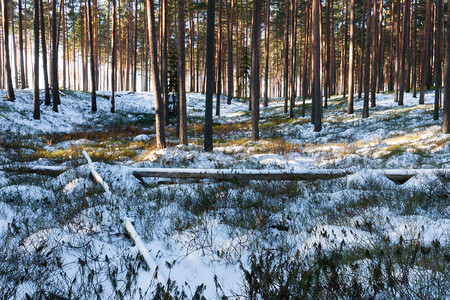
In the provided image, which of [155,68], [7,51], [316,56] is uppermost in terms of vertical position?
[7,51]

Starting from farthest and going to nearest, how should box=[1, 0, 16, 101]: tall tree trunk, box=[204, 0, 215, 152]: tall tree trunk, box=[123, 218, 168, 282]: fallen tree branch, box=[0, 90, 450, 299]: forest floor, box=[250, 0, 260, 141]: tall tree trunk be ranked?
1. box=[1, 0, 16, 101]: tall tree trunk
2. box=[250, 0, 260, 141]: tall tree trunk
3. box=[204, 0, 215, 152]: tall tree trunk
4. box=[123, 218, 168, 282]: fallen tree branch
5. box=[0, 90, 450, 299]: forest floor

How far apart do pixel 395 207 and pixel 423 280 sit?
6.30 ft

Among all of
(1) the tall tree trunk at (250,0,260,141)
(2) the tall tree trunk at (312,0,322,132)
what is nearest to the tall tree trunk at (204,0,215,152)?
(1) the tall tree trunk at (250,0,260,141)

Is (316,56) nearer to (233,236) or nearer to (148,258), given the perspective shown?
(233,236)

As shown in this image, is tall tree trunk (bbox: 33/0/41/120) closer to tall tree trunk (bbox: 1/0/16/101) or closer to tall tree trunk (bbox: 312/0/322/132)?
tall tree trunk (bbox: 1/0/16/101)

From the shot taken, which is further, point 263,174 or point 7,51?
point 7,51

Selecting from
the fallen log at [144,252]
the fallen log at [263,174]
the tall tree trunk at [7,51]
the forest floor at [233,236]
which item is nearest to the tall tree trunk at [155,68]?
the forest floor at [233,236]

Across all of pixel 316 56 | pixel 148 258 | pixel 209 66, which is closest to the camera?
pixel 148 258

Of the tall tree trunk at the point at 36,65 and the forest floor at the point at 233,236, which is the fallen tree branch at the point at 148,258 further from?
the tall tree trunk at the point at 36,65

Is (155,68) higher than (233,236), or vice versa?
(155,68)

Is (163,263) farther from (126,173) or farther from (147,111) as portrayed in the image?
(147,111)

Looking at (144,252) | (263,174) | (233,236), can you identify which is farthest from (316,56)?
(144,252)

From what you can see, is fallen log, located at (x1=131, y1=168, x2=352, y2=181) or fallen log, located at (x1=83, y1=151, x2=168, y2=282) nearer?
fallen log, located at (x1=83, y1=151, x2=168, y2=282)

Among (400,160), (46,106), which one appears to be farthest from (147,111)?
(400,160)
